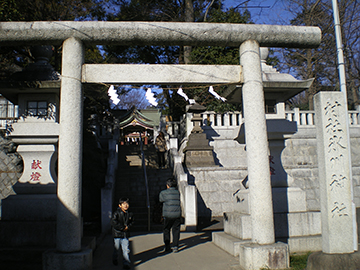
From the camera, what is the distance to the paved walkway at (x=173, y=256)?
5.50m

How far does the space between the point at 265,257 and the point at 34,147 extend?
5.73 meters

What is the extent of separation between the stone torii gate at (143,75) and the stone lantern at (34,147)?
5.18 ft

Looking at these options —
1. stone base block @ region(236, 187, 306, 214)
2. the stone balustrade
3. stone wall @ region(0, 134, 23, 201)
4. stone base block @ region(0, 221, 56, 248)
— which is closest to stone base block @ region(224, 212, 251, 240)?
stone base block @ region(236, 187, 306, 214)

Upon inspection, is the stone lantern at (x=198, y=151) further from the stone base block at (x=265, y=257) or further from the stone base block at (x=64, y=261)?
the stone base block at (x=64, y=261)

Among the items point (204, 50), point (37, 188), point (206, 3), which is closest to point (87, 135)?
point (37, 188)

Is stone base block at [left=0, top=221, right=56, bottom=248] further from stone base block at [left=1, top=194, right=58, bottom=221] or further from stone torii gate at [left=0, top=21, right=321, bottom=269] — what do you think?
stone torii gate at [left=0, top=21, right=321, bottom=269]

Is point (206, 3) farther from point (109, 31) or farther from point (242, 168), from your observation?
point (109, 31)

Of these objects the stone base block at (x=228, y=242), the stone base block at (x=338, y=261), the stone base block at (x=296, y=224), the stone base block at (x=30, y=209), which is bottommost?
the stone base block at (x=228, y=242)

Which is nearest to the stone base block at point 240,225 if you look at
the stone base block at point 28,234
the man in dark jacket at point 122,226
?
the man in dark jacket at point 122,226

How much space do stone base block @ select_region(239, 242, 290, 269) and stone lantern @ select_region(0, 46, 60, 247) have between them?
4.13m

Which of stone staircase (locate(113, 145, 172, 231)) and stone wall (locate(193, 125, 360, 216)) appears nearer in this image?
stone staircase (locate(113, 145, 172, 231))

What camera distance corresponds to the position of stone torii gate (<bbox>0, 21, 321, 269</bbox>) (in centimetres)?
504

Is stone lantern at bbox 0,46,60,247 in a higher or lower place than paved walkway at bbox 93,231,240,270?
higher

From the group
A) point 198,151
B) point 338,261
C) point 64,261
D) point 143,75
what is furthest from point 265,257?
point 198,151
